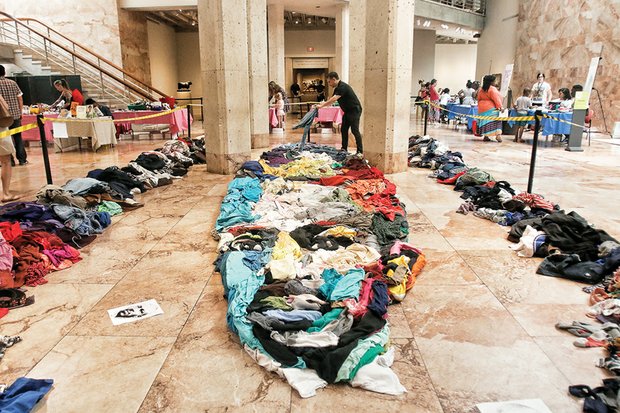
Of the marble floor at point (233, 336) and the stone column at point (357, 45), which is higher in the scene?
the stone column at point (357, 45)

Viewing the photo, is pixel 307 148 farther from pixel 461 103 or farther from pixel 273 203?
pixel 461 103

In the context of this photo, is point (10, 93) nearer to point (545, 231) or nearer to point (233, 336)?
point (233, 336)

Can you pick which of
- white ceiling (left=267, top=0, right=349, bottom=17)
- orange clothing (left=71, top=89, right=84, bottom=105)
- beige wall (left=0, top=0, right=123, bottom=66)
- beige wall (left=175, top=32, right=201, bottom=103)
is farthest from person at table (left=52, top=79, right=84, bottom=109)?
beige wall (left=175, top=32, right=201, bottom=103)

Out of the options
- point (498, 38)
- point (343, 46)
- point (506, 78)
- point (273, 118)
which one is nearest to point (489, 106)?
point (506, 78)

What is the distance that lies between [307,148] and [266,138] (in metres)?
2.77

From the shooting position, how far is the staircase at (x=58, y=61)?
15.9 m

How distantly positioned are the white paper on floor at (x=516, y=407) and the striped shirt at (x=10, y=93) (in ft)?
26.7

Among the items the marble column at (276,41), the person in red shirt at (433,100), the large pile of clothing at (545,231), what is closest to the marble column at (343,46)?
the marble column at (276,41)

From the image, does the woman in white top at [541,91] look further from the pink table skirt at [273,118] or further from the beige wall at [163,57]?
the beige wall at [163,57]

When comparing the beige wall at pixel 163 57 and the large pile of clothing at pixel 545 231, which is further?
the beige wall at pixel 163 57

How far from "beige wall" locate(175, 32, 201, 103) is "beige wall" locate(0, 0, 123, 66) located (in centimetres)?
870

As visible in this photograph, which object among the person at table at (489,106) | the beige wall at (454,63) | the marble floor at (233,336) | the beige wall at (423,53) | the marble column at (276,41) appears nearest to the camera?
the marble floor at (233,336)

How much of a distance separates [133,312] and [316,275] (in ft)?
4.75

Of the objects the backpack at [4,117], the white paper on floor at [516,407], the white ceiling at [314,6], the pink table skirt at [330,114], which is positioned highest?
the white ceiling at [314,6]
